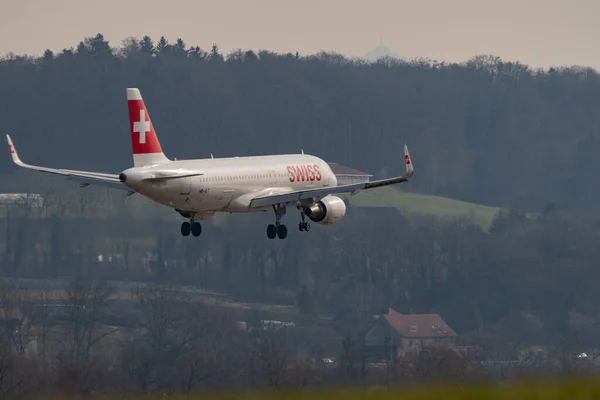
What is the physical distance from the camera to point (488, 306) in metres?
168

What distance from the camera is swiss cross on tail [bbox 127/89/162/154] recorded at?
73.8 metres

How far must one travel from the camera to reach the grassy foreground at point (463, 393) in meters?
22.4

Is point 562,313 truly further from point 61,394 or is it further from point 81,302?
point 61,394

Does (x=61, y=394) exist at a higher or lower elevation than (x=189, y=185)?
lower

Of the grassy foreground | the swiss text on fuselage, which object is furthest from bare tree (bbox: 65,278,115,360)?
the grassy foreground

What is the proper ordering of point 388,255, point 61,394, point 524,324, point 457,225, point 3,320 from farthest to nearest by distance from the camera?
point 457,225
point 388,255
point 524,324
point 3,320
point 61,394

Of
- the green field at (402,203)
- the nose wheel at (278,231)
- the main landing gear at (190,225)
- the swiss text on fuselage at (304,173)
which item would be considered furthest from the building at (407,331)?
the main landing gear at (190,225)

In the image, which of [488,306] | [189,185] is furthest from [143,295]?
[189,185]

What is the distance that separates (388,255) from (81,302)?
5280 centimetres

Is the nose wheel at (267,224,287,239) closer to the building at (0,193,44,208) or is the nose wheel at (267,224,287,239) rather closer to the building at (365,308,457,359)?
the building at (365,308,457,359)

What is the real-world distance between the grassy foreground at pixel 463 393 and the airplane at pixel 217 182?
45033 millimetres

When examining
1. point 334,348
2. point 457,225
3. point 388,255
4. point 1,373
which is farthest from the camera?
point 457,225

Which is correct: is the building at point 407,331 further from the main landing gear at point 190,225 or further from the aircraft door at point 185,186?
the aircraft door at point 185,186

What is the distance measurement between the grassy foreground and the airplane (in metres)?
45.0
